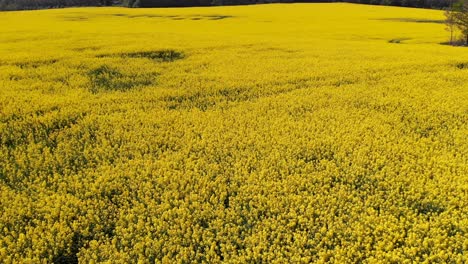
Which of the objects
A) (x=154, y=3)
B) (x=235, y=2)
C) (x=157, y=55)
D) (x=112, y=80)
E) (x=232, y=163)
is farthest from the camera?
(x=235, y=2)

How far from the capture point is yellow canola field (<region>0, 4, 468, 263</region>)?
5.75 meters

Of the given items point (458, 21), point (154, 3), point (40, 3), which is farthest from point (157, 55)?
point (40, 3)

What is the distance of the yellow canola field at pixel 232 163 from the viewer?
5.75 metres

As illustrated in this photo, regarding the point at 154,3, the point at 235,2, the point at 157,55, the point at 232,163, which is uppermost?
the point at 235,2

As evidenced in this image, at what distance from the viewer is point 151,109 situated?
11.6 m

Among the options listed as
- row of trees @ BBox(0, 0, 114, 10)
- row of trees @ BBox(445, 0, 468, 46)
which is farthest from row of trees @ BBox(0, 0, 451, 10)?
row of trees @ BBox(445, 0, 468, 46)

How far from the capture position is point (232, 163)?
26.5 feet

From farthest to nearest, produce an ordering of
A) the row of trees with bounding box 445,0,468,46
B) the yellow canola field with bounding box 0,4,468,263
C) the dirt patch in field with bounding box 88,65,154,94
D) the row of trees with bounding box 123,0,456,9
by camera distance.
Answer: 1. the row of trees with bounding box 123,0,456,9
2. the row of trees with bounding box 445,0,468,46
3. the dirt patch in field with bounding box 88,65,154,94
4. the yellow canola field with bounding box 0,4,468,263

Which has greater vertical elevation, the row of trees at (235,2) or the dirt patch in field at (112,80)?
the row of trees at (235,2)

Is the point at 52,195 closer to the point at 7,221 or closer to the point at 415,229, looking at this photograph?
the point at 7,221

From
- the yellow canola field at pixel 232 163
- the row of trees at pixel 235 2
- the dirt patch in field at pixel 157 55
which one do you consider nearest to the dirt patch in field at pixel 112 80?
the yellow canola field at pixel 232 163

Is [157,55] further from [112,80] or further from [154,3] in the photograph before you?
[154,3]

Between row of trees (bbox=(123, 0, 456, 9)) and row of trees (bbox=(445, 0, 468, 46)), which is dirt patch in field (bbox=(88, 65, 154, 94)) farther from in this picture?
row of trees (bbox=(123, 0, 456, 9))

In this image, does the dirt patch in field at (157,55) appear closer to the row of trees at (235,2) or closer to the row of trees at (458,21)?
the row of trees at (458,21)
